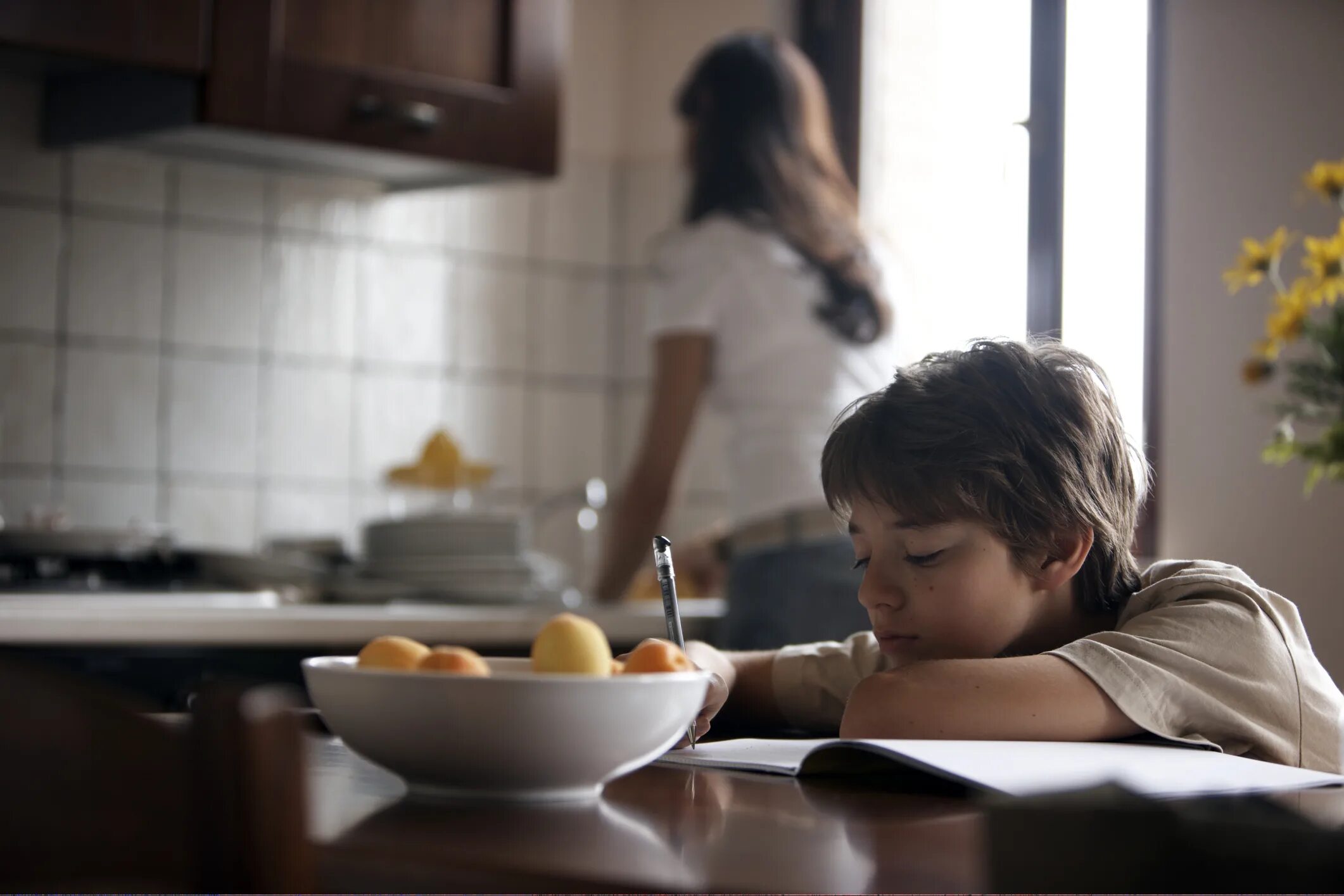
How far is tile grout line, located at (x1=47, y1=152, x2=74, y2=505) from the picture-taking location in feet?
7.79

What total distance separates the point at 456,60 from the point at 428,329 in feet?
1.83

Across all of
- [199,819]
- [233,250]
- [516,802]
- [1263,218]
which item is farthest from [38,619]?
[1263,218]

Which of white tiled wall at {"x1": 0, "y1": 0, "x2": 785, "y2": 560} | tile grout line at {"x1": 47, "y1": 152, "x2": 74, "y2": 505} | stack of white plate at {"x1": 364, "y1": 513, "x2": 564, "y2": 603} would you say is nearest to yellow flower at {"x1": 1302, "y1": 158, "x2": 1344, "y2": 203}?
stack of white plate at {"x1": 364, "y1": 513, "x2": 564, "y2": 603}

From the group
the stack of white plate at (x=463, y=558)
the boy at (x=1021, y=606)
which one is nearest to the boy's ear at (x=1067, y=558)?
the boy at (x=1021, y=606)

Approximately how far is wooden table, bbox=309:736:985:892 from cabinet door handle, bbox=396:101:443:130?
1622 millimetres

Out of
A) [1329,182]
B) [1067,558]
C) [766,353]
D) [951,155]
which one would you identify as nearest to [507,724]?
[1067,558]

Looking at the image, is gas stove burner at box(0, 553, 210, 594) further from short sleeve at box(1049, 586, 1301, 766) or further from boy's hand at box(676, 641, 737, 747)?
short sleeve at box(1049, 586, 1301, 766)

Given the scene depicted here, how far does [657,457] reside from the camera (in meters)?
2.20

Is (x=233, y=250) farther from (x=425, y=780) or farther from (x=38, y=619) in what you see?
(x=425, y=780)

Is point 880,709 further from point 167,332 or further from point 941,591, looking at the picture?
point 167,332

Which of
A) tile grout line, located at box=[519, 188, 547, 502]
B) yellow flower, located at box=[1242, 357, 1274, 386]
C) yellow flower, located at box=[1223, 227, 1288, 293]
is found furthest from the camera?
tile grout line, located at box=[519, 188, 547, 502]

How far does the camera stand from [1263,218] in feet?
7.30

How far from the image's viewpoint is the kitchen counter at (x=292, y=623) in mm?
1794

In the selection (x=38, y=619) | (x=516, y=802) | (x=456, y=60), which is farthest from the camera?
(x=456, y=60)
